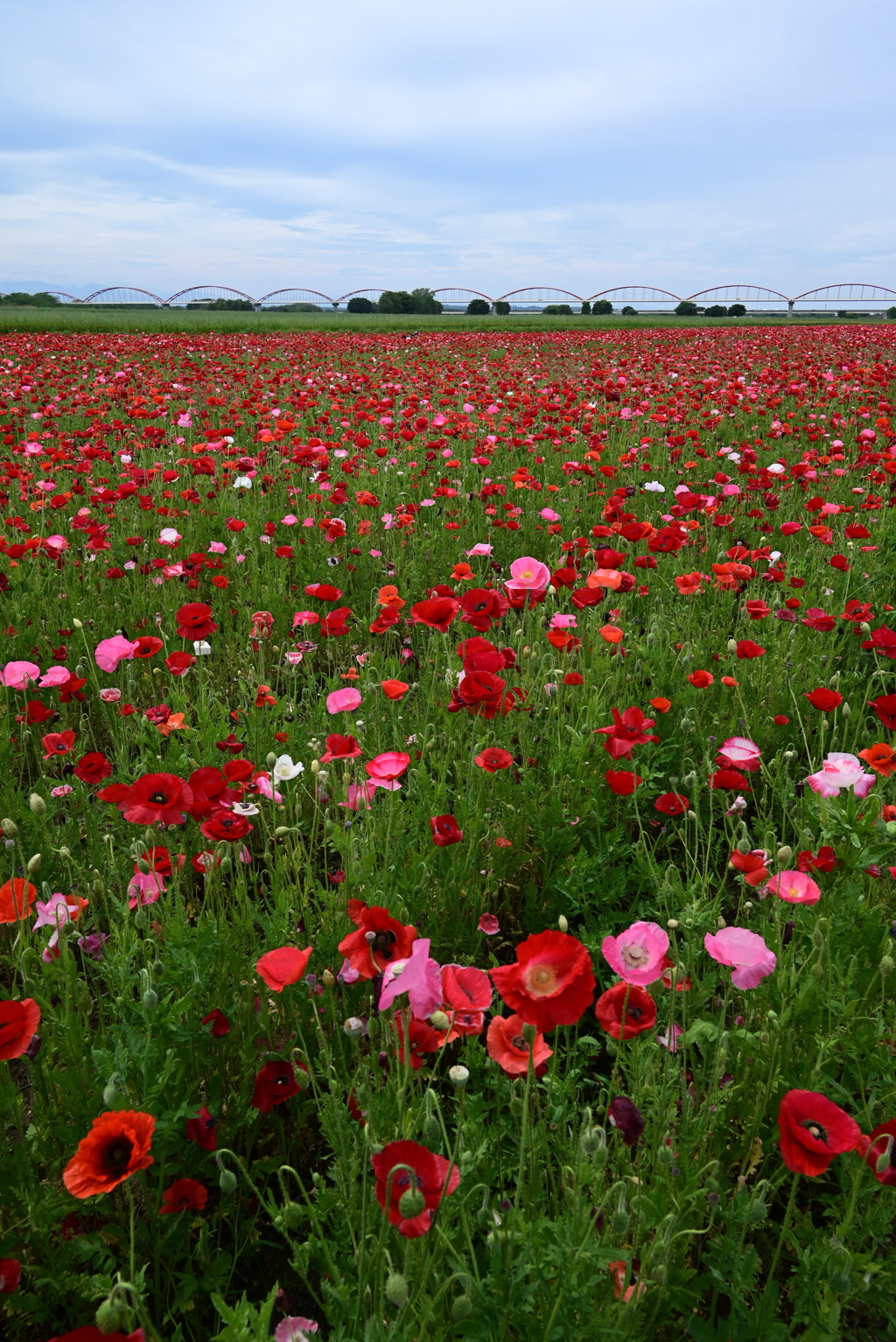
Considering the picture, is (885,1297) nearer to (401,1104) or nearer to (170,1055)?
(401,1104)

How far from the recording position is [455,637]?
3.61 meters

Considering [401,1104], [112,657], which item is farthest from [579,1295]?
[112,657]

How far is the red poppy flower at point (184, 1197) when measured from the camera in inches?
50.5

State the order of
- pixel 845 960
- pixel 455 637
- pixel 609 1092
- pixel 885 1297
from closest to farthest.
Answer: pixel 885 1297 < pixel 609 1092 < pixel 845 960 < pixel 455 637

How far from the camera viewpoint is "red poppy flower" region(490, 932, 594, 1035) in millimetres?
1001

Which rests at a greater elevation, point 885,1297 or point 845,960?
point 845,960

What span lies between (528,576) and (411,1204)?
1.86m

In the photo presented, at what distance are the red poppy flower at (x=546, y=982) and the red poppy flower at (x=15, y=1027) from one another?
27.1 inches

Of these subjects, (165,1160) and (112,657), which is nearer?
(165,1160)

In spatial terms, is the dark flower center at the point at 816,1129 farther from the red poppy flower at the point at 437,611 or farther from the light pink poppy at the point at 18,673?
the light pink poppy at the point at 18,673

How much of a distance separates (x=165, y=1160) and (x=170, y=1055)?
0.22m

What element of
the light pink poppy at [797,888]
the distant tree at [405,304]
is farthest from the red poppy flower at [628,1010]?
the distant tree at [405,304]

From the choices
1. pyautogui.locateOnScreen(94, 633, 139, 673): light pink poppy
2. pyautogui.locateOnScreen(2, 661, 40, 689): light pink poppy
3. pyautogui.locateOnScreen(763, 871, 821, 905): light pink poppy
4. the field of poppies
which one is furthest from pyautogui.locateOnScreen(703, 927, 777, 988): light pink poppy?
pyautogui.locateOnScreen(2, 661, 40, 689): light pink poppy

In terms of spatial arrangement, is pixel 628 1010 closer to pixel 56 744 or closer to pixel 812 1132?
pixel 812 1132
